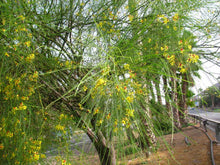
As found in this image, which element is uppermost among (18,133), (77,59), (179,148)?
(77,59)

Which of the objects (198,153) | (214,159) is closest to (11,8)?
(214,159)

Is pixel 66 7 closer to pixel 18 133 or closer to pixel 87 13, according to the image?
pixel 87 13

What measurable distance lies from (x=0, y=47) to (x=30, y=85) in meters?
0.32

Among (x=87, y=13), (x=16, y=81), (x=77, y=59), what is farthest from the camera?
(x=87, y=13)

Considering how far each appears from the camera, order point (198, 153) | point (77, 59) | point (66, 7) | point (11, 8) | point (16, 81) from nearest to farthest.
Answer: point (16, 81) < point (11, 8) < point (77, 59) < point (66, 7) < point (198, 153)

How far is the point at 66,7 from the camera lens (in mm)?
1812

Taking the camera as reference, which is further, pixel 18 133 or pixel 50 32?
pixel 50 32

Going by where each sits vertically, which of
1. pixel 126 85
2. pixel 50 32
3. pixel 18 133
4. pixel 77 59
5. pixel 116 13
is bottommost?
pixel 18 133

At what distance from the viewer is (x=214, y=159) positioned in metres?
3.78

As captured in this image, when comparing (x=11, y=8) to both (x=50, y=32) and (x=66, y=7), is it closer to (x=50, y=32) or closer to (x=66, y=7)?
(x=50, y=32)

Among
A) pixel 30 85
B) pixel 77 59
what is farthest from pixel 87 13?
pixel 30 85

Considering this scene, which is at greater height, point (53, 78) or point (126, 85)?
point (53, 78)

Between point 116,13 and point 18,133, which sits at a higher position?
point 116,13

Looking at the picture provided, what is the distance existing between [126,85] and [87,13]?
1102 millimetres
